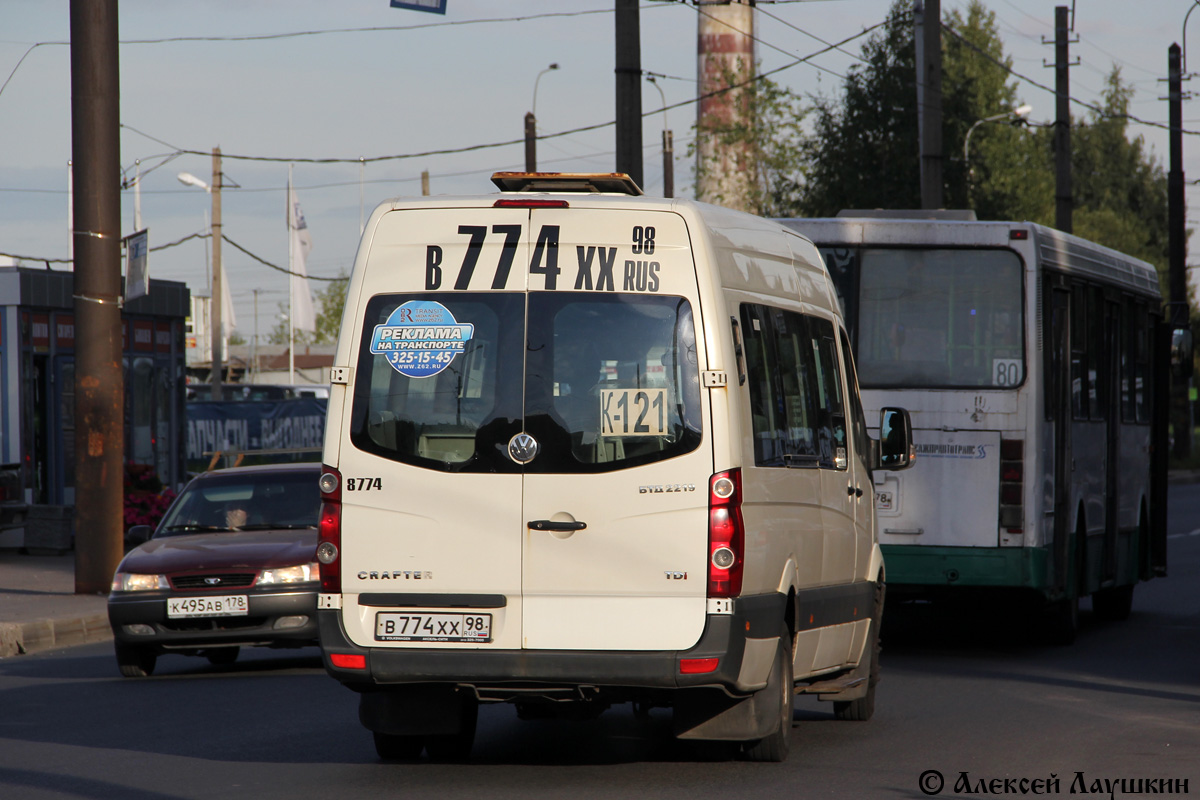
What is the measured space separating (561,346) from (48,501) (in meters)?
18.5

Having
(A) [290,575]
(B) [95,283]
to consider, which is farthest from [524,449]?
(B) [95,283]

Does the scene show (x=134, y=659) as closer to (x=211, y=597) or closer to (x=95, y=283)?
(x=211, y=597)

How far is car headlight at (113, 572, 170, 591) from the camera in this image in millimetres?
11422

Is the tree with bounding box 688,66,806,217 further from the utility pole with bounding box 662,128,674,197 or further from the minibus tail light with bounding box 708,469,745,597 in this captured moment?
the minibus tail light with bounding box 708,469,745,597

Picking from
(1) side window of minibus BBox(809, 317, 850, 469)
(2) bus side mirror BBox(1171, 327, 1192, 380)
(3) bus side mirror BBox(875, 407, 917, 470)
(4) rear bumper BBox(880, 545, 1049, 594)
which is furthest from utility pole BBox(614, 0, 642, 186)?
(1) side window of minibus BBox(809, 317, 850, 469)

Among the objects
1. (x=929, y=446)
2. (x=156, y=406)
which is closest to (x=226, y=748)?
(x=929, y=446)

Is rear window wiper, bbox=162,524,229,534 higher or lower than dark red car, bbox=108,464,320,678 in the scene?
higher

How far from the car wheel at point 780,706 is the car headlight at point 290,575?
4.47m

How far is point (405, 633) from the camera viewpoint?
7043 millimetres

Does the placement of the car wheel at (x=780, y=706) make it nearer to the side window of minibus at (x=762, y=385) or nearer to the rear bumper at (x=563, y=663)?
the rear bumper at (x=563, y=663)

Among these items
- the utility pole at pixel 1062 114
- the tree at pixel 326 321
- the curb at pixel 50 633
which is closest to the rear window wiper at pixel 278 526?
the curb at pixel 50 633

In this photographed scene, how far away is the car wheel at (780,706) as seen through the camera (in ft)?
24.3

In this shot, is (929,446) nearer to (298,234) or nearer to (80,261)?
(80,261)

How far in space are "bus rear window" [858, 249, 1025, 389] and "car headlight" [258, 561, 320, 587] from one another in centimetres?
413
